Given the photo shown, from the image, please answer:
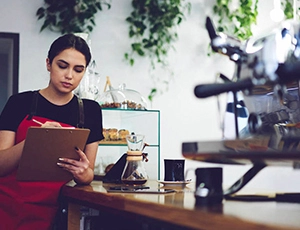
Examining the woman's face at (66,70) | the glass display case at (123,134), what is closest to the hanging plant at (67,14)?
the glass display case at (123,134)

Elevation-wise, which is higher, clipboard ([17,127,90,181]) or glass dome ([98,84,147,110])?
glass dome ([98,84,147,110])

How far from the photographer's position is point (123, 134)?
102 inches

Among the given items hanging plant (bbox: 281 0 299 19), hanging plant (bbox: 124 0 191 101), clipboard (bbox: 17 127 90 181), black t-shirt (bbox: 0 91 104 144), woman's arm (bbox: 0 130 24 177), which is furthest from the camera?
hanging plant (bbox: 281 0 299 19)

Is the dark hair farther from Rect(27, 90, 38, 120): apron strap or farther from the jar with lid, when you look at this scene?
the jar with lid

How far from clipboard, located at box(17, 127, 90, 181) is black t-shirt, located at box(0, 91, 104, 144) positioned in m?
0.20

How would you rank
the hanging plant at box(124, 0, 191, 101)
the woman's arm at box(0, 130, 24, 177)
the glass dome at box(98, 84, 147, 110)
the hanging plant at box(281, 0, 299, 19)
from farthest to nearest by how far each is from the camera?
the hanging plant at box(281, 0, 299, 19) → the hanging plant at box(124, 0, 191, 101) → the glass dome at box(98, 84, 147, 110) → the woman's arm at box(0, 130, 24, 177)

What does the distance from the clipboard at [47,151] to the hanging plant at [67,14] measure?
2015 millimetres

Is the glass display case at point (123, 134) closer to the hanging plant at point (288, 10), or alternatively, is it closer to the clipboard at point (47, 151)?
the clipboard at point (47, 151)

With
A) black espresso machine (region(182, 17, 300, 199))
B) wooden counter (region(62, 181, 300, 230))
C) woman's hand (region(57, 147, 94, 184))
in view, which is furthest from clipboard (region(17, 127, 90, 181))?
black espresso machine (region(182, 17, 300, 199))

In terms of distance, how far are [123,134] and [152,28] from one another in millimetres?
1628

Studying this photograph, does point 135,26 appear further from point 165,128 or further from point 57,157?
point 57,157

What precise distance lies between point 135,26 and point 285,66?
9.91 feet

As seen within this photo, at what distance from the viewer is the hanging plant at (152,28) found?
4.01m

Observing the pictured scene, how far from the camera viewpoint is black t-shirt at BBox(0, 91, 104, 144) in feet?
6.77
